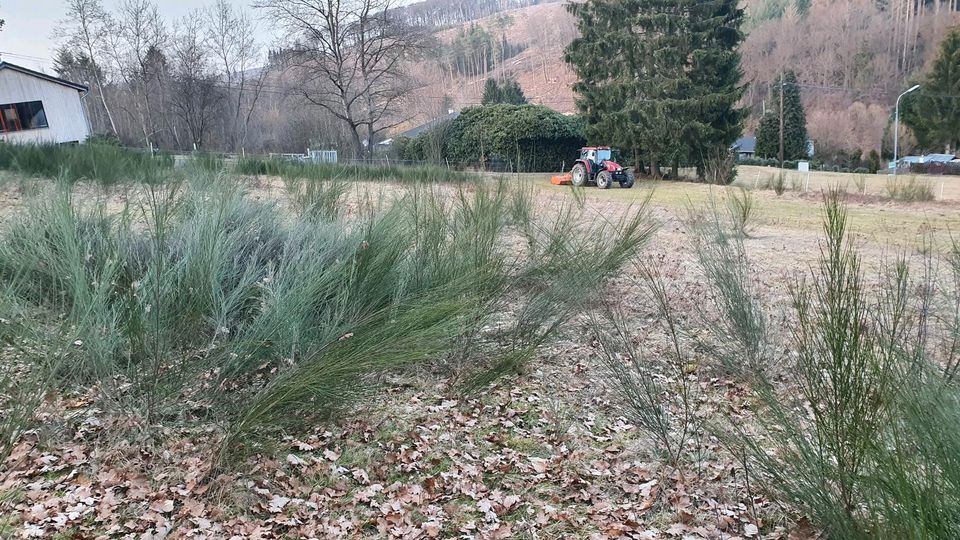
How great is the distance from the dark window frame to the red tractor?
2526cm

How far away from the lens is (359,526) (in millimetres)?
3031

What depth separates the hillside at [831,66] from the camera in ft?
176

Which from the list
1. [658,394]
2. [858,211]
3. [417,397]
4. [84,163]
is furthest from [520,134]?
[658,394]

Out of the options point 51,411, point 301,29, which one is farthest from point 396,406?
point 301,29

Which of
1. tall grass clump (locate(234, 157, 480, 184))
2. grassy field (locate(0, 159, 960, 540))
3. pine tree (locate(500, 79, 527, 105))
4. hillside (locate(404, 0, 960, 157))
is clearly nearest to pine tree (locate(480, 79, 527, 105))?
pine tree (locate(500, 79, 527, 105))

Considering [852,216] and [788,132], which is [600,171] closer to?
[852,216]

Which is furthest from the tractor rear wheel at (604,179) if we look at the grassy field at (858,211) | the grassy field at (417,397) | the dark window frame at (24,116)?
the dark window frame at (24,116)

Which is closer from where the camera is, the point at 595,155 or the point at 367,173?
the point at 367,173

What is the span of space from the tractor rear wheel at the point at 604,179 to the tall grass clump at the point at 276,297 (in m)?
15.6

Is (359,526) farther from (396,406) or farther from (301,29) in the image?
(301,29)

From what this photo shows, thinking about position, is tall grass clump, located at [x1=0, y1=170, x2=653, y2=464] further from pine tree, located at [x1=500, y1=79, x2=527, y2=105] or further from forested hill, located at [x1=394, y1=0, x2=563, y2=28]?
forested hill, located at [x1=394, y1=0, x2=563, y2=28]

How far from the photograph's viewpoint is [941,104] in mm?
43312

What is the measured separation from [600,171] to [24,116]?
87.1 ft

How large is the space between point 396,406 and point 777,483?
2.29 metres
